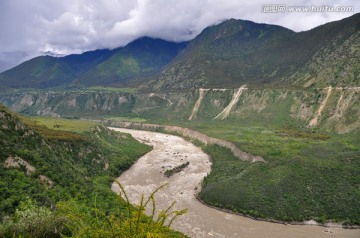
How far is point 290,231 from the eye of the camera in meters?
57.8

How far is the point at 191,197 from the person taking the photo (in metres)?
73.2

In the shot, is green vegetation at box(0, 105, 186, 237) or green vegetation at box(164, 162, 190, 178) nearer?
green vegetation at box(0, 105, 186, 237)

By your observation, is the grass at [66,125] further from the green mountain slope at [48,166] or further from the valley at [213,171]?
the green mountain slope at [48,166]

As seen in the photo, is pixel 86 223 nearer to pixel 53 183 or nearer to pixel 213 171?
pixel 53 183

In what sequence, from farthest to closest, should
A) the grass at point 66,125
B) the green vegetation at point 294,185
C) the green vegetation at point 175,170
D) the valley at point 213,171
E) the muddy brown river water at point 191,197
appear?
1. the grass at point 66,125
2. the green vegetation at point 175,170
3. the green vegetation at point 294,185
4. the muddy brown river water at point 191,197
5. the valley at point 213,171

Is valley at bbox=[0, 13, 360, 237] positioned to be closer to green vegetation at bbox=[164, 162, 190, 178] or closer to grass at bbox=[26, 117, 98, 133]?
green vegetation at bbox=[164, 162, 190, 178]

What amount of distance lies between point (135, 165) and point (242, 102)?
285 ft

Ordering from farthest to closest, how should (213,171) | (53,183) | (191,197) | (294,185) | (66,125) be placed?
(66,125), (213,171), (191,197), (294,185), (53,183)

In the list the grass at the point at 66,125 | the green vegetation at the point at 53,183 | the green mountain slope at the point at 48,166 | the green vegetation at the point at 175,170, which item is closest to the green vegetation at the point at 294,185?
the green vegetation at the point at 175,170

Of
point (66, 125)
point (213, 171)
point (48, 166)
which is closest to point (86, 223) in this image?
point (48, 166)

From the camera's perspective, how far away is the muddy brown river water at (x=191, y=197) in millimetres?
57031

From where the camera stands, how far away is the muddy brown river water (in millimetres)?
57031

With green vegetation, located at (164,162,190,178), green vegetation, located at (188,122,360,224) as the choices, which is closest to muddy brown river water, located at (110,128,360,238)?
green vegetation, located at (164,162,190,178)

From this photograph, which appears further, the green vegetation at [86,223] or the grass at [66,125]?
the grass at [66,125]
